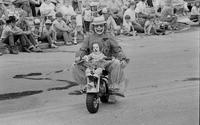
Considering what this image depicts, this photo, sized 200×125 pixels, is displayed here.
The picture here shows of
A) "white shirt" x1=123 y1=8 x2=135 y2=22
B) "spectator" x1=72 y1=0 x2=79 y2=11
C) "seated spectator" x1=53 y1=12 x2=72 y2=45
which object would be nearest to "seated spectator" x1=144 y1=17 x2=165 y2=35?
"white shirt" x1=123 y1=8 x2=135 y2=22

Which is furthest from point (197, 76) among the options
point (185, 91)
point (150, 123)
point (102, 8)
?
point (102, 8)

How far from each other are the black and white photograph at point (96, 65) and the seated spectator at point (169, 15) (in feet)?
0.17

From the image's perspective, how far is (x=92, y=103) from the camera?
349 inches

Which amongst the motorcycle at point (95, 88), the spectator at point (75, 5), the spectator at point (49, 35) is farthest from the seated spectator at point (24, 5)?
the motorcycle at point (95, 88)

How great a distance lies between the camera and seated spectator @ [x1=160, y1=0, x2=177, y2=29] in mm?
27859

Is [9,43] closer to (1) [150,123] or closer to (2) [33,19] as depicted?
(2) [33,19]

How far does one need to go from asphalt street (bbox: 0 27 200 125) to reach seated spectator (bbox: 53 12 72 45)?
1.84 meters

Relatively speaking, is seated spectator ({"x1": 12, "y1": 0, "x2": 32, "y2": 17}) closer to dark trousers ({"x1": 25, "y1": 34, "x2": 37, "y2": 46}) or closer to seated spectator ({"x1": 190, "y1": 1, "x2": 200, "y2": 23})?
dark trousers ({"x1": 25, "y1": 34, "x2": 37, "y2": 46})

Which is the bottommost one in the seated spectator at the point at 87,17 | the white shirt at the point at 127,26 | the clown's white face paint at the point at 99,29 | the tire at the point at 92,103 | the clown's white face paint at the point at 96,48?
the white shirt at the point at 127,26

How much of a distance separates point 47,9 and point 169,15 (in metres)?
8.41

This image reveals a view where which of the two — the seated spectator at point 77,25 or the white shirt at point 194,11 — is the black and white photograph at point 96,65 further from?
the white shirt at point 194,11

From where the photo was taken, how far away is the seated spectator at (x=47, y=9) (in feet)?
72.1

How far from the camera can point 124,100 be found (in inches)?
401

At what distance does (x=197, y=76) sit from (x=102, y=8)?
40.0ft
